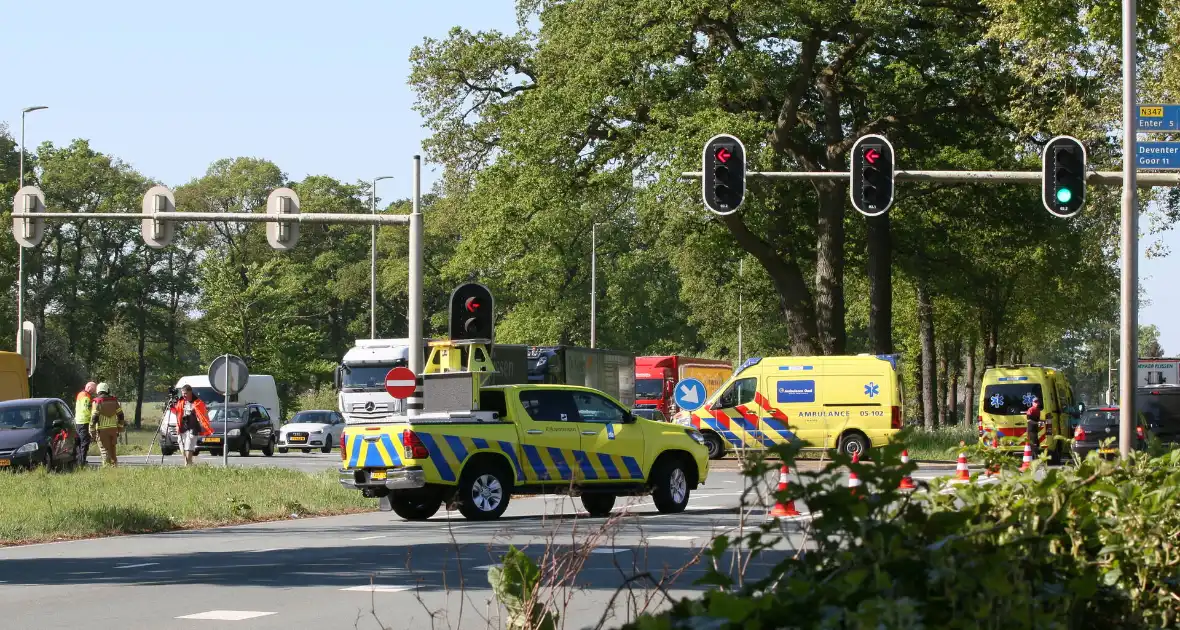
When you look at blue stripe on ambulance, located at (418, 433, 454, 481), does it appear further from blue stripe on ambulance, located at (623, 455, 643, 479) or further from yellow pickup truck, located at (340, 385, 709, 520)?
blue stripe on ambulance, located at (623, 455, 643, 479)

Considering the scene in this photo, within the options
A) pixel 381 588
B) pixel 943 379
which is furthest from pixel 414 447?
pixel 943 379

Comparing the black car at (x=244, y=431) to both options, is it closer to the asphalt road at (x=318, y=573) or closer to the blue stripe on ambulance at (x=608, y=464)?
the asphalt road at (x=318, y=573)

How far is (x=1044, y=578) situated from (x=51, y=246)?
73.6 meters

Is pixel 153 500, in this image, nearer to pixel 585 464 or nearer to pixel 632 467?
pixel 585 464

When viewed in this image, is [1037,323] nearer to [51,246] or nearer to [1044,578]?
[51,246]

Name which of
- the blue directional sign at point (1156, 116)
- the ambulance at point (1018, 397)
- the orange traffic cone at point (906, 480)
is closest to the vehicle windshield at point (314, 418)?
the ambulance at point (1018, 397)

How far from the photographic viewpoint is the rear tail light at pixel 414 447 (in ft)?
62.5

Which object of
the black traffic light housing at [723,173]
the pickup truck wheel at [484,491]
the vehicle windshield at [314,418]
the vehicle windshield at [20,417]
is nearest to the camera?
the black traffic light housing at [723,173]

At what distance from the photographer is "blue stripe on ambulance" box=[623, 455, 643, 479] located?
2030 centimetres

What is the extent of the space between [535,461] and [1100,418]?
65.8ft

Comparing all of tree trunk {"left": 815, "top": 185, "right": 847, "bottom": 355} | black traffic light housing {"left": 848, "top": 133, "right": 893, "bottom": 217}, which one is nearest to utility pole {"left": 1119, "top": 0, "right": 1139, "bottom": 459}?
black traffic light housing {"left": 848, "top": 133, "right": 893, "bottom": 217}

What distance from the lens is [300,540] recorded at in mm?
17016

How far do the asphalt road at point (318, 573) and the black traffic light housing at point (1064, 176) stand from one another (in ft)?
17.6

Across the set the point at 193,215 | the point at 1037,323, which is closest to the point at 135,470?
the point at 193,215
